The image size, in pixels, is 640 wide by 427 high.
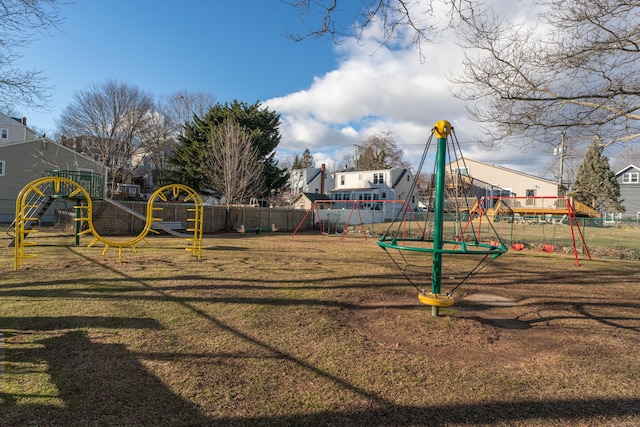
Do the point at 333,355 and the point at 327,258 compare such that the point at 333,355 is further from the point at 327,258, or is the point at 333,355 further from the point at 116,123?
the point at 116,123

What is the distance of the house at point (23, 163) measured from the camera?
2534 cm

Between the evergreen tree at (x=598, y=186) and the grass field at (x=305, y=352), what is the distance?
126 ft

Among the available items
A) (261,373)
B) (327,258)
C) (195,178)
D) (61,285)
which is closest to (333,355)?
(261,373)

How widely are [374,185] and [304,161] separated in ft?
140

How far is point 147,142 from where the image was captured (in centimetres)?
4016

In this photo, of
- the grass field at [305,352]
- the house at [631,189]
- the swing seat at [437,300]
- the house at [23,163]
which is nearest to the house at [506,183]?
the house at [631,189]

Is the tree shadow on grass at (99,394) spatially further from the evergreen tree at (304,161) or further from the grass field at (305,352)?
the evergreen tree at (304,161)

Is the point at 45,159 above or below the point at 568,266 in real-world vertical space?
above

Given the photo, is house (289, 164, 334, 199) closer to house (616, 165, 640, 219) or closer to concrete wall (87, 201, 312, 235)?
concrete wall (87, 201, 312, 235)

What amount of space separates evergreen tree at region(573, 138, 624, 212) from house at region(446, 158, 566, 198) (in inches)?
213

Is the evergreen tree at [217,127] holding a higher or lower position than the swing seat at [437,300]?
higher

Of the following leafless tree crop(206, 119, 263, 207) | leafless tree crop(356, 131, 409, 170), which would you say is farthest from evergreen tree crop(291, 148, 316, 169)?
leafless tree crop(206, 119, 263, 207)

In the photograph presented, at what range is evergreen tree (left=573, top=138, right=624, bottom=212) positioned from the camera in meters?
38.7

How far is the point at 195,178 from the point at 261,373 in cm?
3027
